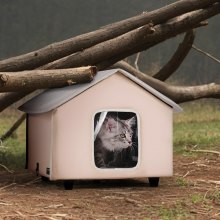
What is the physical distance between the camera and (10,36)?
32.4 ft

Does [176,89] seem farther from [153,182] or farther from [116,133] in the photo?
[116,133]

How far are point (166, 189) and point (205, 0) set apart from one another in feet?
4.56

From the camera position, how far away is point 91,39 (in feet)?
14.4

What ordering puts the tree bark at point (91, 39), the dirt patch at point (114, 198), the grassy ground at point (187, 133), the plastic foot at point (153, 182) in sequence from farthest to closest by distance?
the grassy ground at point (187, 133), the tree bark at point (91, 39), the plastic foot at point (153, 182), the dirt patch at point (114, 198)

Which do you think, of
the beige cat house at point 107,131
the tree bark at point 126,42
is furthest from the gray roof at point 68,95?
the tree bark at point 126,42

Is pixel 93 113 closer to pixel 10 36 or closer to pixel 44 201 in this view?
pixel 44 201

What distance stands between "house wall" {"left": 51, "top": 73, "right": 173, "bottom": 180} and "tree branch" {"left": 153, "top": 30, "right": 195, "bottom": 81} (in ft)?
6.41

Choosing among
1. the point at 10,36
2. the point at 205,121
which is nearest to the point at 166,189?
the point at 205,121

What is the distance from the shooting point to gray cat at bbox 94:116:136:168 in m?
3.77

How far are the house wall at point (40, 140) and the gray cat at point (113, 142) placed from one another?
306mm

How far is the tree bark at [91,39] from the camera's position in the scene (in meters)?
4.26

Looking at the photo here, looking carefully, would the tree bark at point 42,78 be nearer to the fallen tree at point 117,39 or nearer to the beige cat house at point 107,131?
the beige cat house at point 107,131

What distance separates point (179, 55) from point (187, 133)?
1.63m

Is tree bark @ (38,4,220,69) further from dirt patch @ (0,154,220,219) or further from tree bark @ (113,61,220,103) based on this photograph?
tree bark @ (113,61,220,103)
